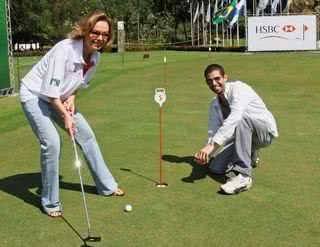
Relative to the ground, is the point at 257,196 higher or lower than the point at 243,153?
lower

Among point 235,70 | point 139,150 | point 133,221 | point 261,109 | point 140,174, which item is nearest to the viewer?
point 133,221

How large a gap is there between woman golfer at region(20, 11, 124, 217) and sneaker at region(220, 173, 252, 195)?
174 centimetres

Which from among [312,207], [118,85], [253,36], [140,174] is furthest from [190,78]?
[253,36]

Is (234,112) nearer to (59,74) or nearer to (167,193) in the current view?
(167,193)

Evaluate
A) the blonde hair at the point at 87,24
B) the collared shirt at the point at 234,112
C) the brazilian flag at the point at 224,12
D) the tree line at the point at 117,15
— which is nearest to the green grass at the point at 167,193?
the collared shirt at the point at 234,112

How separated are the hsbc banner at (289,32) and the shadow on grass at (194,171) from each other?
37.3 m

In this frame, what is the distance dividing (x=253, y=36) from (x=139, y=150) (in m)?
37.4

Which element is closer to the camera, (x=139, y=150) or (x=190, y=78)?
(x=139, y=150)

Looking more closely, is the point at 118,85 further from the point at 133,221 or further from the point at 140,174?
the point at 133,221

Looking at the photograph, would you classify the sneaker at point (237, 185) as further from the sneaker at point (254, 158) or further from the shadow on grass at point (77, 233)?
the shadow on grass at point (77, 233)

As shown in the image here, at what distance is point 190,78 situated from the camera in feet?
74.5

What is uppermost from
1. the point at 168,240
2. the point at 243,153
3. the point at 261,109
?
the point at 261,109

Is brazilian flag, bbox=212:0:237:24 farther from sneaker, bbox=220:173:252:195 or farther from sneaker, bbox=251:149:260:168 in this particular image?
sneaker, bbox=220:173:252:195

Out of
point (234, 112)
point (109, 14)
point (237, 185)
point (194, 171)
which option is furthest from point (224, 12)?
point (237, 185)
